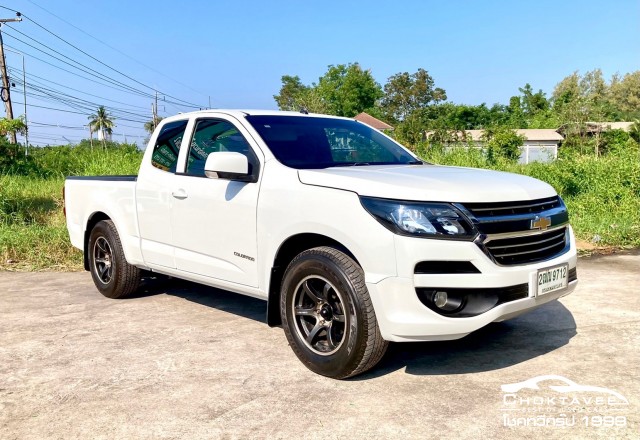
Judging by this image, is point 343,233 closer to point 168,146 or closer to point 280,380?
point 280,380

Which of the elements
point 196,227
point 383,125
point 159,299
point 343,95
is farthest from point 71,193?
point 343,95

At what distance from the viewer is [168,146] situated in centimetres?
515

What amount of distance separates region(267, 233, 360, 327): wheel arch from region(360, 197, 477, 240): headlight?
1.90 ft

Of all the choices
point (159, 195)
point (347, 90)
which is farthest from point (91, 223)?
point (347, 90)

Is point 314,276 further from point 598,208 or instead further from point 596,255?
point 598,208

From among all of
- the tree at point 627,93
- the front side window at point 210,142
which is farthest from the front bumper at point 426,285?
the tree at point 627,93

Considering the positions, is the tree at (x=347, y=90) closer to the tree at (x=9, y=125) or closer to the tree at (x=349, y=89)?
the tree at (x=349, y=89)

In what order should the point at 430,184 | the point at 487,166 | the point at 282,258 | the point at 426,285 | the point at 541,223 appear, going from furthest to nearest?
the point at 487,166 → the point at 282,258 → the point at 541,223 → the point at 430,184 → the point at 426,285

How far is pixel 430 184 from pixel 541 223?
771 millimetres

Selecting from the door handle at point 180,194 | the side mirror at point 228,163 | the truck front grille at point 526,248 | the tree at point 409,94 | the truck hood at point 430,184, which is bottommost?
the truck front grille at point 526,248

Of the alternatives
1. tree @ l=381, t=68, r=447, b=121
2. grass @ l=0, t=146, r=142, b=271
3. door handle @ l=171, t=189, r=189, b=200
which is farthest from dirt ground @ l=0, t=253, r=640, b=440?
tree @ l=381, t=68, r=447, b=121

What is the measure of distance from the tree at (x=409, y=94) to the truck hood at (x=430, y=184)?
58528 millimetres

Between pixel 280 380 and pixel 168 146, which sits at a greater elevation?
pixel 168 146

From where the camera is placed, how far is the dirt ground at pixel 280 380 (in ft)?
9.97
